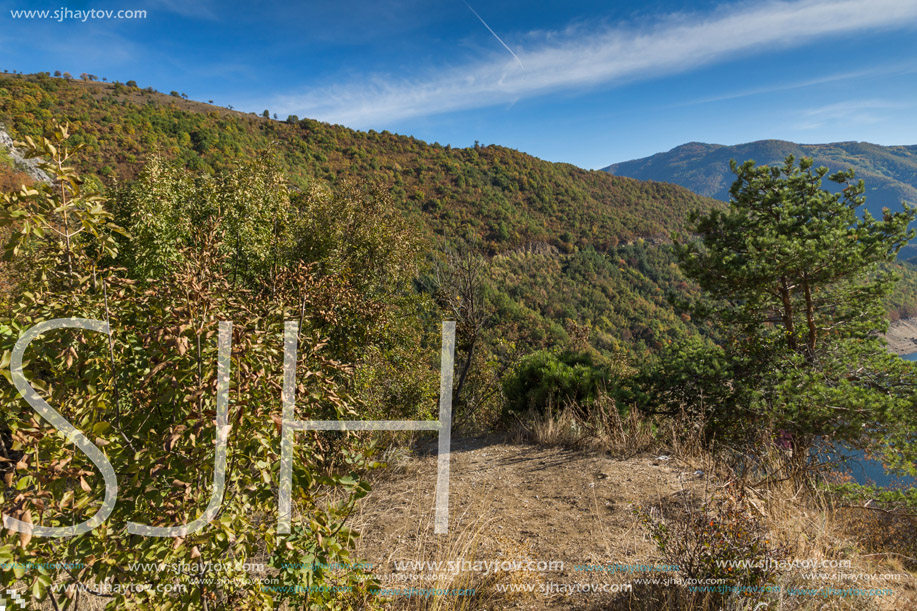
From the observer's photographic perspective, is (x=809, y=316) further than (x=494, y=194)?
No

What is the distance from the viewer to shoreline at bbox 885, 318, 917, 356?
199 feet

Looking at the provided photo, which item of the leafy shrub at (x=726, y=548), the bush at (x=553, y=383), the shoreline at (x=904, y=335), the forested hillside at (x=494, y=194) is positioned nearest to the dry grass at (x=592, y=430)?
the bush at (x=553, y=383)

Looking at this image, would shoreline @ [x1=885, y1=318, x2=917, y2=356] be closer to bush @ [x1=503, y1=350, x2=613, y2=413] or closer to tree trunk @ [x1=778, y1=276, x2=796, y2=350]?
tree trunk @ [x1=778, y1=276, x2=796, y2=350]

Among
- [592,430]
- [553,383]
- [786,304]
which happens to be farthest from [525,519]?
[786,304]

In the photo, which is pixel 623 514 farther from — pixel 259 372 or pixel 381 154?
pixel 381 154

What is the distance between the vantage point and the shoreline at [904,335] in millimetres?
60625

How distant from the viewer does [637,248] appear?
6053 centimetres

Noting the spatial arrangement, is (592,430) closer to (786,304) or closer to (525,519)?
(525,519)

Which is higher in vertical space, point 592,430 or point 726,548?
point 726,548

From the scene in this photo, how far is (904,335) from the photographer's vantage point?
207 feet

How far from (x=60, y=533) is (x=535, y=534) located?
2.94m

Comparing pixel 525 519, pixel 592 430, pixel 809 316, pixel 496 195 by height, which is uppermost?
pixel 496 195

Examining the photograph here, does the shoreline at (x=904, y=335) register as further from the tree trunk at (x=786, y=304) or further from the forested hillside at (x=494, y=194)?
the tree trunk at (x=786, y=304)

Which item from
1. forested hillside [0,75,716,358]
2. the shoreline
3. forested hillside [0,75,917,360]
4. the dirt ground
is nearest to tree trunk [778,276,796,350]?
the dirt ground
